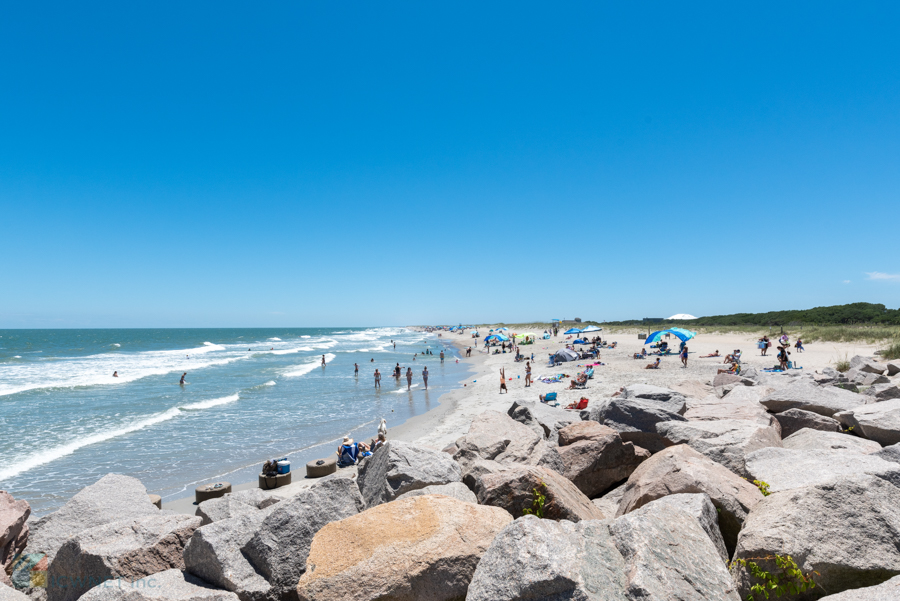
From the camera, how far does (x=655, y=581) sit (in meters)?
2.85

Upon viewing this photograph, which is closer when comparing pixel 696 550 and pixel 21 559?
pixel 696 550

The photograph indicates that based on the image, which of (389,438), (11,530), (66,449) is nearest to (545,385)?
(389,438)

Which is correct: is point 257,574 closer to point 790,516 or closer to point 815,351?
point 790,516

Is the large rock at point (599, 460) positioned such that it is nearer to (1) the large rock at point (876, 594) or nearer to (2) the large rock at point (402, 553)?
(2) the large rock at point (402, 553)

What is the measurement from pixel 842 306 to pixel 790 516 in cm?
9620

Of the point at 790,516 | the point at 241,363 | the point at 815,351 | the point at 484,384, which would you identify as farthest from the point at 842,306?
the point at 790,516

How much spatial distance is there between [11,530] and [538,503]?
6.49m

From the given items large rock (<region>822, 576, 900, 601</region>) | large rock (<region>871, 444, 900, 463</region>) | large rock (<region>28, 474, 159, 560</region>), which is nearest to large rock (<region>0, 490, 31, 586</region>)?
large rock (<region>28, 474, 159, 560</region>)

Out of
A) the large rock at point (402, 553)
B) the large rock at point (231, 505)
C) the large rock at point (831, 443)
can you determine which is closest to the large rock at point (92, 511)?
the large rock at point (231, 505)

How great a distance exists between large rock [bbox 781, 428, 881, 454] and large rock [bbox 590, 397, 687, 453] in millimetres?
1618

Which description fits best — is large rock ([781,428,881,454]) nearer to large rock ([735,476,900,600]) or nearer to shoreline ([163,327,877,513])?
large rock ([735,476,900,600])

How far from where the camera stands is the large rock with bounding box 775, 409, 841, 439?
7383mm

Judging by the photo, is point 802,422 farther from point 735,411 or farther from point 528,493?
point 528,493

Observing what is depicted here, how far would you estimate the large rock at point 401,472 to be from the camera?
18.6 feet
